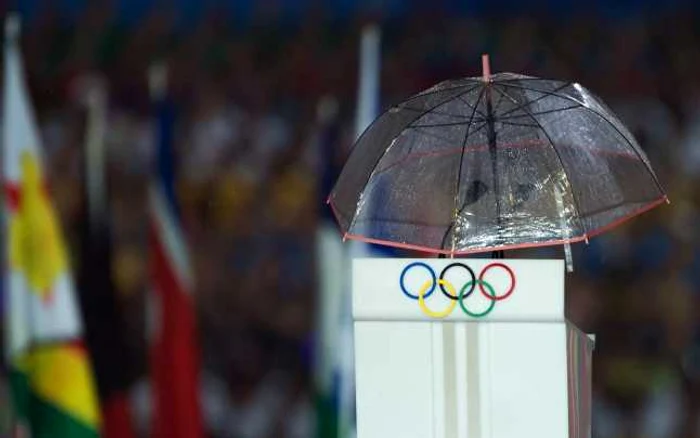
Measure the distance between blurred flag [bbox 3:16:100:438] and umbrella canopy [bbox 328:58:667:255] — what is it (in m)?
2.71

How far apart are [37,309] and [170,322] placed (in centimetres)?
73

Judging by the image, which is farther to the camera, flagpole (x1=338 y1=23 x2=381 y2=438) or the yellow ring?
flagpole (x1=338 y1=23 x2=381 y2=438)

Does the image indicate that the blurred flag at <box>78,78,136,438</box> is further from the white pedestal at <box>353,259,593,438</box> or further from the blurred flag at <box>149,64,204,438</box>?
the white pedestal at <box>353,259,593,438</box>

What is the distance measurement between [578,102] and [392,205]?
1.93 ft

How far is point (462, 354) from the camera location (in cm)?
318

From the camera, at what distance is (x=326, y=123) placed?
6859 mm

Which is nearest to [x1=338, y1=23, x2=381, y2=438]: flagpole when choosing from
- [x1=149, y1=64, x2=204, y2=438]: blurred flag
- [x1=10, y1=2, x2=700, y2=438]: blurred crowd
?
[x1=10, y1=2, x2=700, y2=438]: blurred crowd

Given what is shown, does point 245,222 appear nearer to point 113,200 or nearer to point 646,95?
point 113,200

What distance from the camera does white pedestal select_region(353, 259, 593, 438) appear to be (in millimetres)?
3129

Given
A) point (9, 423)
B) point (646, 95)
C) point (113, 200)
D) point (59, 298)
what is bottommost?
point (9, 423)

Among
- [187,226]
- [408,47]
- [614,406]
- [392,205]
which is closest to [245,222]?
[187,226]

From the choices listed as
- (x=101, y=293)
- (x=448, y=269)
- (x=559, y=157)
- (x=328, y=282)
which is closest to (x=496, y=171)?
(x=559, y=157)

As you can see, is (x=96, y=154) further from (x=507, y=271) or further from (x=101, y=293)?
(x=507, y=271)

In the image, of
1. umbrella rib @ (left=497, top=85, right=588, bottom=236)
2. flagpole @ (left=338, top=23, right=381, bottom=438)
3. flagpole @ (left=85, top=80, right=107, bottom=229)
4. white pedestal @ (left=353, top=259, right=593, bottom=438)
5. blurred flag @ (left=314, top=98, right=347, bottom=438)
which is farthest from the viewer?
flagpole @ (left=85, top=80, right=107, bottom=229)
